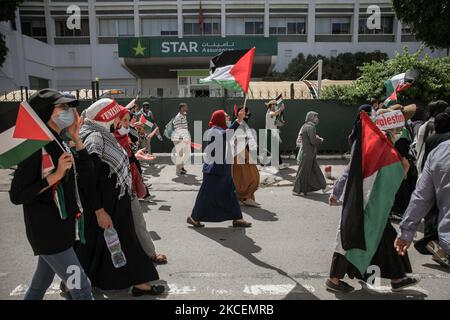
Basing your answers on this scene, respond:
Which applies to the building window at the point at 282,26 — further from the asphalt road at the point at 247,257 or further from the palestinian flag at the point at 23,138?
the palestinian flag at the point at 23,138

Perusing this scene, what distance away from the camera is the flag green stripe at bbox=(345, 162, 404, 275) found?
3621 millimetres

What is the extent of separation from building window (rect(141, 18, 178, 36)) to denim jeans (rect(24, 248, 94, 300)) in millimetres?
35570

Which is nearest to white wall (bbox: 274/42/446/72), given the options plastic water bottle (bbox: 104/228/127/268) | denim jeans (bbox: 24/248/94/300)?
plastic water bottle (bbox: 104/228/127/268)

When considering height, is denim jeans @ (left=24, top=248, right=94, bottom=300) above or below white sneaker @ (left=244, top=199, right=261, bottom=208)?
above

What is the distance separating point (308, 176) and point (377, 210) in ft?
15.4

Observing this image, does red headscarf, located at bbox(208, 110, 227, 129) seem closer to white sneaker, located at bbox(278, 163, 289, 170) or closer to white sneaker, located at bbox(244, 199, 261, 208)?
white sneaker, located at bbox(244, 199, 261, 208)

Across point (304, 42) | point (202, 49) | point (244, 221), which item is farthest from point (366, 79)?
→ point (304, 42)

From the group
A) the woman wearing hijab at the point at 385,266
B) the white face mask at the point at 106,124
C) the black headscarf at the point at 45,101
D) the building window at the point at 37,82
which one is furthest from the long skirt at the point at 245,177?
the building window at the point at 37,82

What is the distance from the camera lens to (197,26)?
119 ft

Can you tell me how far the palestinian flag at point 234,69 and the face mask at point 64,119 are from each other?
3.71m

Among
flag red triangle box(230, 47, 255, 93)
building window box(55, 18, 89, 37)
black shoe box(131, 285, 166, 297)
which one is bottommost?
black shoe box(131, 285, 166, 297)

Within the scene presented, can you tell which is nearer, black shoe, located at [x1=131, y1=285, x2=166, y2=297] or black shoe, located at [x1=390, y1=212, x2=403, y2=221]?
black shoe, located at [x1=131, y1=285, x2=166, y2=297]
